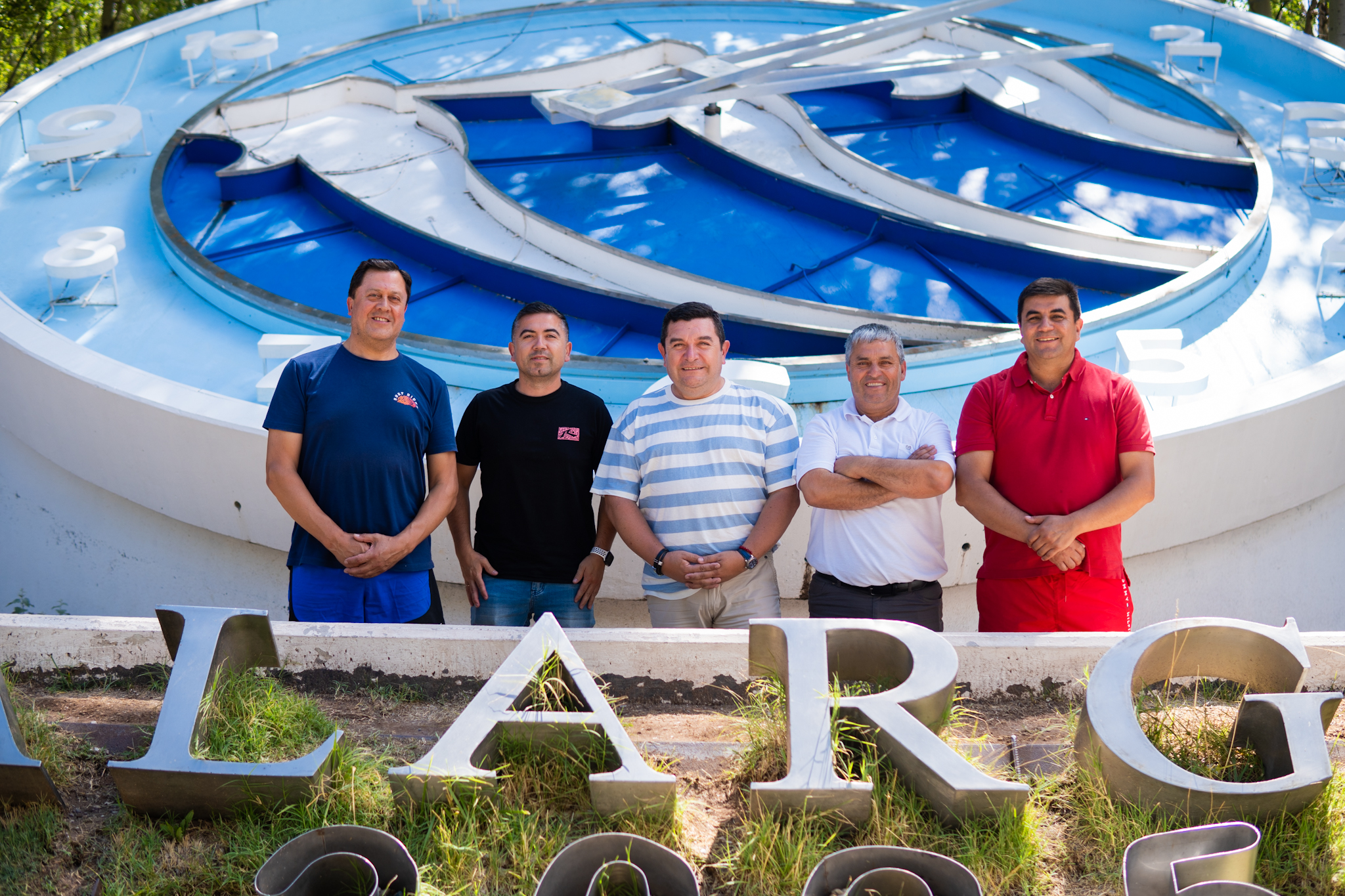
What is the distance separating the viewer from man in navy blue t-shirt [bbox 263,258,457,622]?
4.98 m

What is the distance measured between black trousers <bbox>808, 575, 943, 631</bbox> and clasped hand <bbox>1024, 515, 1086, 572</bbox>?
503mm

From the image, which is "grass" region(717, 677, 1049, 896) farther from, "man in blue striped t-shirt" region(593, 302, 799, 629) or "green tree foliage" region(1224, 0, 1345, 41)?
"green tree foliage" region(1224, 0, 1345, 41)

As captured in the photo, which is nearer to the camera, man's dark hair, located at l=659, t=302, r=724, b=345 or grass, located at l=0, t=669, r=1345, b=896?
grass, located at l=0, t=669, r=1345, b=896

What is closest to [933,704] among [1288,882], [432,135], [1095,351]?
[1288,882]

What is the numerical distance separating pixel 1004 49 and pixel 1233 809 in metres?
11.0

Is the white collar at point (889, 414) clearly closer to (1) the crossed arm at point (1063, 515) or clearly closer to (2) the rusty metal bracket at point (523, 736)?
(1) the crossed arm at point (1063, 515)

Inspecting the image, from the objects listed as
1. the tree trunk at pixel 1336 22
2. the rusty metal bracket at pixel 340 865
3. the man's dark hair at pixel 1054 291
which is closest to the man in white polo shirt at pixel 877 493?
the man's dark hair at pixel 1054 291

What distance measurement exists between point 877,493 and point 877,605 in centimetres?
50

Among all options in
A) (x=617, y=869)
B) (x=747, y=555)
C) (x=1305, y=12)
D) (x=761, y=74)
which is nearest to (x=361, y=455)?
(x=747, y=555)

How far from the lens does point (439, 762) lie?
391 cm

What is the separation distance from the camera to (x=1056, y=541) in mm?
4758

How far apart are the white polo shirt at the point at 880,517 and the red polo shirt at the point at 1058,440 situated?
23cm

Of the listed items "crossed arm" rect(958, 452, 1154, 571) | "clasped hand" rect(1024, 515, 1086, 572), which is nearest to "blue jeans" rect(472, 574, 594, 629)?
"crossed arm" rect(958, 452, 1154, 571)

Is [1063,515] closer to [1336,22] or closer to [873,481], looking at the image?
[873,481]
